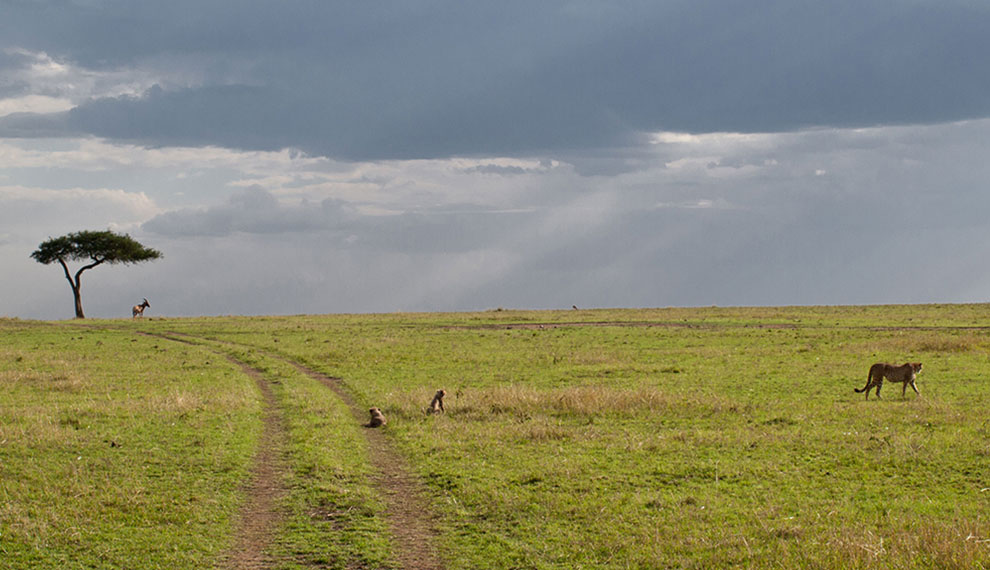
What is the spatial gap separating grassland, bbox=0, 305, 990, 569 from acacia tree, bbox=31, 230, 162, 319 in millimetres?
64148

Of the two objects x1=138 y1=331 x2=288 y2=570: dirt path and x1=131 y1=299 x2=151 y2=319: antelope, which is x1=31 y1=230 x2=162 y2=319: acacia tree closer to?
x1=131 y1=299 x2=151 y2=319: antelope

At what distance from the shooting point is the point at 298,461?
1522 cm

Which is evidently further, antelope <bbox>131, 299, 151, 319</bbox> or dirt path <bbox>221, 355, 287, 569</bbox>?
antelope <bbox>131, 299, 151, 319</bbox>

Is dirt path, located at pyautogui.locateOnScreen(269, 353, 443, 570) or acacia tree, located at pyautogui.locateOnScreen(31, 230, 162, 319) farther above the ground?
acacia tree, located at pyautogui.locateOnScreen(31, 230, 162, 319)

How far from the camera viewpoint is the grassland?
1030cm

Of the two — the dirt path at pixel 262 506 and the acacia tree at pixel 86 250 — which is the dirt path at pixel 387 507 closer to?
the dirt path at pixel 262 506

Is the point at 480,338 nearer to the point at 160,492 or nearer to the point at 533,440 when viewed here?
the point at 533,440

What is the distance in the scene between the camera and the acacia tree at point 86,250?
292 feet

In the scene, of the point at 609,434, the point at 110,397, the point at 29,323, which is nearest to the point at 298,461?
the point at 609,434

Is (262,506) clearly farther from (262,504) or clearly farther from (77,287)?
(77,287)

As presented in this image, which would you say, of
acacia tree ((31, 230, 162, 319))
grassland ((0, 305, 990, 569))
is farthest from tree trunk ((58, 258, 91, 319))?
grassland ((0, 305, 990, 569))

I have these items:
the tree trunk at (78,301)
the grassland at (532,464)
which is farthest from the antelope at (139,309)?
the grassland at (532,464)

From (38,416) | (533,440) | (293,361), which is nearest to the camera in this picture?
(533,440)

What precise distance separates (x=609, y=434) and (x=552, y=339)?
29778 mm
